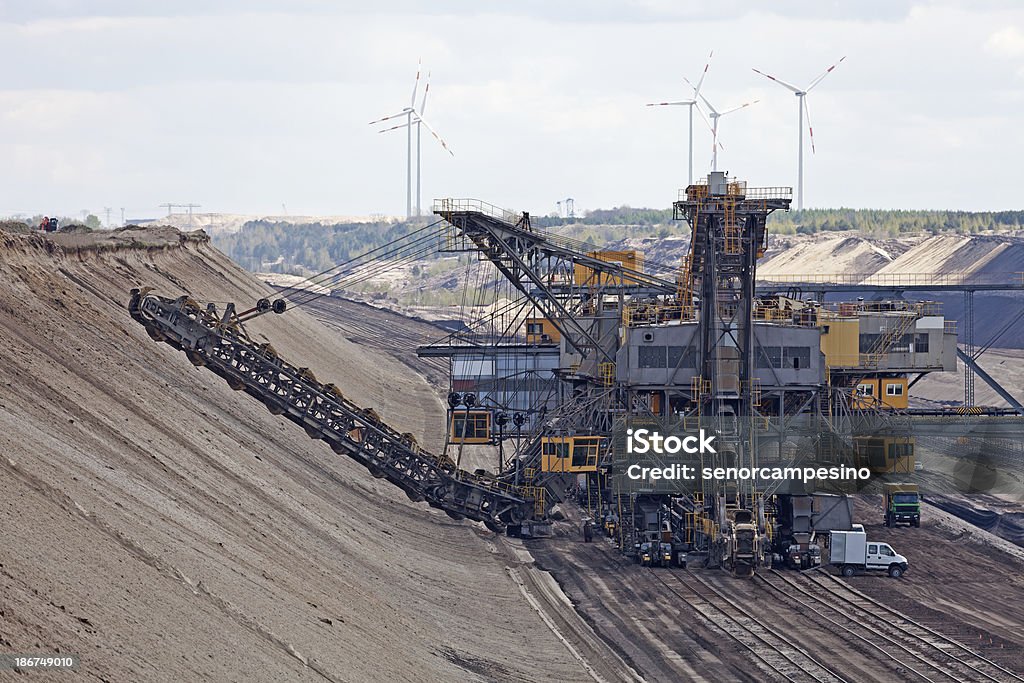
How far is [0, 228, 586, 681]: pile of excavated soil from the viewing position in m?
27.2

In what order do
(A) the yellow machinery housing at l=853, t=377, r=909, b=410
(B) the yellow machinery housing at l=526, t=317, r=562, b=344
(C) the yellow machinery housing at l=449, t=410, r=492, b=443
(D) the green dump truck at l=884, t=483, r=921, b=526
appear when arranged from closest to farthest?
(D) the green dump truck at l=884, t=483, r=921, b=526 < (C) the yellow machinery housing at l=449, t=410, r=492, b=443 < (A) the yellow machinery housing at l=853, t=377, r=909, b=410 < (B) the yellow machinery housing at l=526, t=317, r=562, b=344

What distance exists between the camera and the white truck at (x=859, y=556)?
50344mm

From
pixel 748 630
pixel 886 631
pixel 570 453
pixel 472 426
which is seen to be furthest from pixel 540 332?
pixel 886 631

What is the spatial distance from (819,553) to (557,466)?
9.59m

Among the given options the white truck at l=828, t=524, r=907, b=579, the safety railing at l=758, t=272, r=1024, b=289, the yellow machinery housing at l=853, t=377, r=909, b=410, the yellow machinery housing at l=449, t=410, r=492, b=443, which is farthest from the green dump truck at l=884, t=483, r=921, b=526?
the safety railing at l=758, t=272, r=1024, b=289

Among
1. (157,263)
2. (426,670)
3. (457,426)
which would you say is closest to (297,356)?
(157,263)

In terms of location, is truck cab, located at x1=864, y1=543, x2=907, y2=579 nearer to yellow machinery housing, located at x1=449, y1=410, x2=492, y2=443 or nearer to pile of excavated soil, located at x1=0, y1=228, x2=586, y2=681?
pile of excavated soil, located at x1=0, y1=228, x2=586, y2=681

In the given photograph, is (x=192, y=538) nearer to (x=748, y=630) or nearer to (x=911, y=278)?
(x=748, y=630)

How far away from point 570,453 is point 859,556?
1094cm

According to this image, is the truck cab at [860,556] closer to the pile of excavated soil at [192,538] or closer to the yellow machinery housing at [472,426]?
the pile of excavated soil at [192,538]

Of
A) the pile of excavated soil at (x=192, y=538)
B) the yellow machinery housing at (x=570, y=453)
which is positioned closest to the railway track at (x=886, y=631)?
the pile of excavated soil at (x=192, y=538)

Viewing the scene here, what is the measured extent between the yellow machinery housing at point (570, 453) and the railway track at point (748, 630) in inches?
252

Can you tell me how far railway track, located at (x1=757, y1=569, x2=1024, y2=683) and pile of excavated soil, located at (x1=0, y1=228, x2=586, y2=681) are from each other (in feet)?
26.2

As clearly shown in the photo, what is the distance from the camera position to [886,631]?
41.4 m
